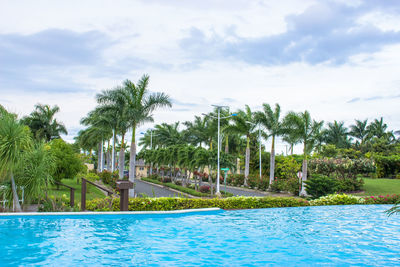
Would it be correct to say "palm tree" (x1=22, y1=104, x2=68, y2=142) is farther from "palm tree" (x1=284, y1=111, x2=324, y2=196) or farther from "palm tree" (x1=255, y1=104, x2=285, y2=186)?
"palm tree" (x1=284, y1=111, x2=324, y2=196)

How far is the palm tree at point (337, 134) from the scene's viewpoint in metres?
77.9

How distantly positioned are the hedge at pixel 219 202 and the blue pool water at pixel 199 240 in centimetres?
128

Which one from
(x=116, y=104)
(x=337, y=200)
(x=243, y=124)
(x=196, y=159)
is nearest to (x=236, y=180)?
(x=243, y=124)

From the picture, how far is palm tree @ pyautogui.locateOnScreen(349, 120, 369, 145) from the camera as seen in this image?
78.1m

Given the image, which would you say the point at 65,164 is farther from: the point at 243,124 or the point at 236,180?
the point at 236,180

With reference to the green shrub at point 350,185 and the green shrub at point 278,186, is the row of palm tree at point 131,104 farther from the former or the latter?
the green shrub at point 350,185

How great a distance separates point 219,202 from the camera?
19703 mm

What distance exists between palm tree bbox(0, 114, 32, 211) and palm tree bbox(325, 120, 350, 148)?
72.2 m

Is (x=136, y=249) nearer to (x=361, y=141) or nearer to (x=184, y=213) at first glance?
(x=184, y=213)

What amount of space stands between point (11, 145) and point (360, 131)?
252 ft

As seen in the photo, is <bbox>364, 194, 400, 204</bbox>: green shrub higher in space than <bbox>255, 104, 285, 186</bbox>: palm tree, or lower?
lower

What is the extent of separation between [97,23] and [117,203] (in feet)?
27.6

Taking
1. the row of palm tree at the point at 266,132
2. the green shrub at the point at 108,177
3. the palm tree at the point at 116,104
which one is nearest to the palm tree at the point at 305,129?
the row of palm tree at the point at 266,132

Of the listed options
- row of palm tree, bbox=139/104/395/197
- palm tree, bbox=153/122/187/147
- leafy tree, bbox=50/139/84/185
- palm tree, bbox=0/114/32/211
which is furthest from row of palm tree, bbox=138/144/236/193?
palm tree, bbox=0/114/32/211
